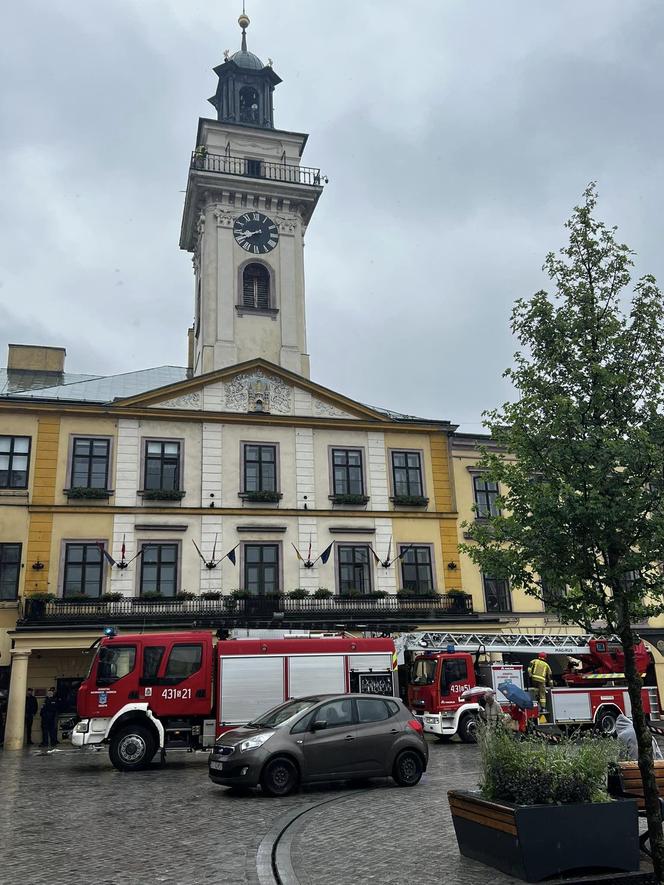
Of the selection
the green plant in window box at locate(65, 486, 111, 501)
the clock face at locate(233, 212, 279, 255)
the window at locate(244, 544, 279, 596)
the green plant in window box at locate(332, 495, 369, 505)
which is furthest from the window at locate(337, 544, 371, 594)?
the clock face at locate(233, 212, 279, 255)

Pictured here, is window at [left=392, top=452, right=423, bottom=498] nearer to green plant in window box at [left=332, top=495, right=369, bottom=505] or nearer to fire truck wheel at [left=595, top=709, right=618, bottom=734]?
green plant in window box at [left=332, top=495, right=369, bottom=505]

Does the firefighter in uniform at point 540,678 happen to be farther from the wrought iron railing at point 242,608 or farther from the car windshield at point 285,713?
the car windshield at point 285,713

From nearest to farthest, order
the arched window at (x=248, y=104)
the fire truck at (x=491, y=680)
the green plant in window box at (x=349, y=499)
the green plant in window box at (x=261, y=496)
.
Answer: the fire truck at (x=491, y=680), the green plant in window box at (x=261, y=496), the green plant in window box at (x=349, y=499), the arched window at (x=248, y=104)

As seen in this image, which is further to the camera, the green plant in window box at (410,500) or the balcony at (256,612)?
the green plant in window box at (410,500)

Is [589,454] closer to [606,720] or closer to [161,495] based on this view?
[606,720]

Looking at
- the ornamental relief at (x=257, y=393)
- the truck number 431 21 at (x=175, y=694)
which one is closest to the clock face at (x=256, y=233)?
the ornamental relief at (x=257, y=393)

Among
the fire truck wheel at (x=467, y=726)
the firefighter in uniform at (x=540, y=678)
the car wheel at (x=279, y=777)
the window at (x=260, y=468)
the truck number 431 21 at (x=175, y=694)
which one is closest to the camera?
the car wheel at (x=279, y=777)

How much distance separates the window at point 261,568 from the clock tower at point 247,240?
30.7 ft

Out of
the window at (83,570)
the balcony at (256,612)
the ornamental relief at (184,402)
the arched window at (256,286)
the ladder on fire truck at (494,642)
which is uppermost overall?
the arched window at (256,286)

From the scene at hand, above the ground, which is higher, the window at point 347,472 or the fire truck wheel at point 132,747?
the window at point 347,472

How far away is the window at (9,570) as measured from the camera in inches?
1100

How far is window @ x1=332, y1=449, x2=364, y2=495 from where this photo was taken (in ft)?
108

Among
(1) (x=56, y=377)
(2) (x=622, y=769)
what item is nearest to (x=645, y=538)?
(2) (x=622, y=769)

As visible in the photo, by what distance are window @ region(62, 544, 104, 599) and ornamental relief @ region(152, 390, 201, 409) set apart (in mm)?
6196
